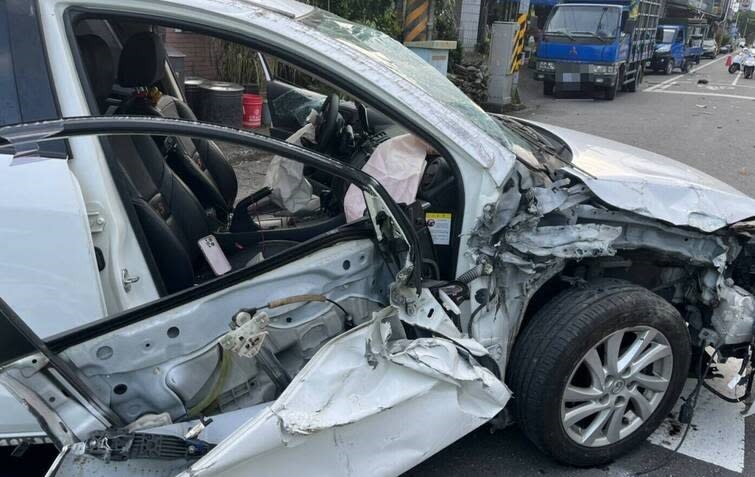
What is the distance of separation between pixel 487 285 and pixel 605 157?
3.39 ft

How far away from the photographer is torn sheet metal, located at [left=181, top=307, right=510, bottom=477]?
5.67ft

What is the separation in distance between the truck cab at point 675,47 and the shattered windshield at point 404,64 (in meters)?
22.2

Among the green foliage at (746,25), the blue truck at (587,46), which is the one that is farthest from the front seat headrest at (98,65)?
the green foliage at (746,25)

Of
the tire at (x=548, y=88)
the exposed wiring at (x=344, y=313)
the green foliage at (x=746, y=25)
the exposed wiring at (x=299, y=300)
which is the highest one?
the green foliage at (x=746, y=25)

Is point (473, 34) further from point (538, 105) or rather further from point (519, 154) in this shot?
point (519, 154)

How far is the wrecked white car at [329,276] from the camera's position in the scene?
176 cm

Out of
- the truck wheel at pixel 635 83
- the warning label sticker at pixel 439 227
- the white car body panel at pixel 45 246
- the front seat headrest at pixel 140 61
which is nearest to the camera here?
the white car body panel at pixel 45 246

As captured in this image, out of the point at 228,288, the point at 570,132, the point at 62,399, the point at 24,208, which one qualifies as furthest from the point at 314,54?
the point at 570,132

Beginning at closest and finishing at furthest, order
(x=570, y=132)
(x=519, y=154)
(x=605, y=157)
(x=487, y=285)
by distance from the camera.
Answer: (x=487, y=285) < (x=519, y=154) < (x=605, y=157) < (x=570, y=132)

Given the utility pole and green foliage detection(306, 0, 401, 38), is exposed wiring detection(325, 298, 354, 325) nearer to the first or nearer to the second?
green foliage detection(306, 0, 401, 38)

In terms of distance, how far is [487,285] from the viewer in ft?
7.33

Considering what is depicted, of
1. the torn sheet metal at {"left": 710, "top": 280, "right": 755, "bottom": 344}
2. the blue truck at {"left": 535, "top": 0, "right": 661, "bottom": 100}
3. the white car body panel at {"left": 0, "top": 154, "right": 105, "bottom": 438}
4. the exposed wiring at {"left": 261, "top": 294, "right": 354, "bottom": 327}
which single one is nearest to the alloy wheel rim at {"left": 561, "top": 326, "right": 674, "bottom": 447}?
the torn sheet metal at {"left": 710, "top": 280, "right": 755, "bottom": 344}

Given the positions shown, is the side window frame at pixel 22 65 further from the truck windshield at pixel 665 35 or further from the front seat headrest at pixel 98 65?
the truck windshield at pixel 665 35

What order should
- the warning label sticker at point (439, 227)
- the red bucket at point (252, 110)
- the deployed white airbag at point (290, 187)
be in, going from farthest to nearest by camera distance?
the red bucket at point (252, 110)
the deployed white airbag at point (290, 187)
the warning label sticker at point (439, 227)
